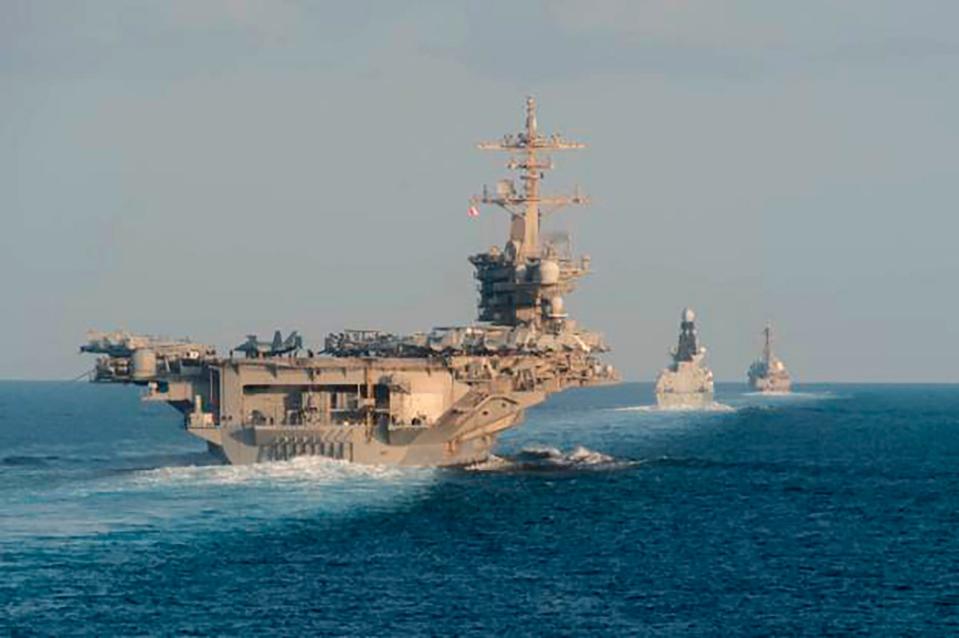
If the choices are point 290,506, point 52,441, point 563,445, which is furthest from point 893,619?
point 52,441

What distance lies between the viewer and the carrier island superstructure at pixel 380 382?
5131 cm

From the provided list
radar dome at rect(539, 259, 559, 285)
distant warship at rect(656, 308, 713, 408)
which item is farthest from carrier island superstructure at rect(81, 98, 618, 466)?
distant warship at rect(656, 308, 713, 408)

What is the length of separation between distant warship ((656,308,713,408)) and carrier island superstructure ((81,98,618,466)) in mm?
90846

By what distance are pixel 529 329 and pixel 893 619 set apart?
2703cm

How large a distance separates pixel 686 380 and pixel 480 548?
4556 inches

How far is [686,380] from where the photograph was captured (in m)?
152

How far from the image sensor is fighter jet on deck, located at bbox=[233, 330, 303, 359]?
5550 centimetres

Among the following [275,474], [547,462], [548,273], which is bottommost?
[547,462]

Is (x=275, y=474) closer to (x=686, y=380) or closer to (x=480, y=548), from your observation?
(x=480, y=548)

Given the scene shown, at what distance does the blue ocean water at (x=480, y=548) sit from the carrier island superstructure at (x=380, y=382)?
1.26 m

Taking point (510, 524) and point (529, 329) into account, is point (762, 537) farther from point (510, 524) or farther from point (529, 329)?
point (529, 329)

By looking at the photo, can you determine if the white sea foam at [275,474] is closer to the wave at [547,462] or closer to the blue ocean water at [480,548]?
the blue ocean water at [480,548]

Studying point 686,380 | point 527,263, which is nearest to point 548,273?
point 527,263

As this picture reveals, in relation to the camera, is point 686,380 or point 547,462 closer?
point 547,462
